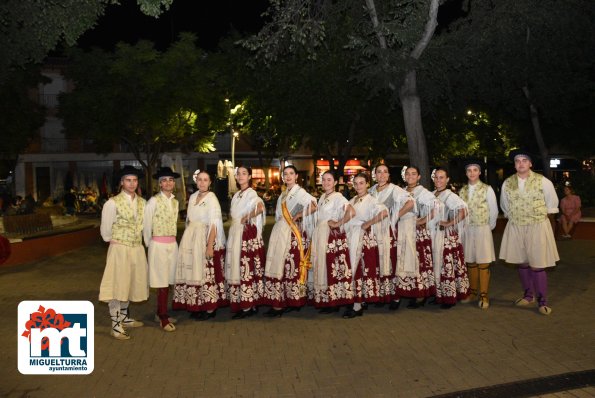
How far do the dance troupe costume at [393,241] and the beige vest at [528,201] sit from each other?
140 cm

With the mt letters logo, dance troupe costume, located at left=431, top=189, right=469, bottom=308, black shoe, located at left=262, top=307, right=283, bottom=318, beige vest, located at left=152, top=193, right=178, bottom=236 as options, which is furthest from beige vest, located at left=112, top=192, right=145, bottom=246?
dance troupe costume, located at left=431, top=189, right=469, bottom=308

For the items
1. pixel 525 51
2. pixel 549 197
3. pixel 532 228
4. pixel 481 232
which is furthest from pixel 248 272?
pixel 525 51

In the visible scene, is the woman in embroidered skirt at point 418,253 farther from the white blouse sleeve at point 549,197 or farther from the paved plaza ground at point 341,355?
the white blouse sleeve at point 549,197

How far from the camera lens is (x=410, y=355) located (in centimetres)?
664

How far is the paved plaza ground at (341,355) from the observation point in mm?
5699

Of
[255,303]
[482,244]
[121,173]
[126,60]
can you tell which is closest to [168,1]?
[121,173]

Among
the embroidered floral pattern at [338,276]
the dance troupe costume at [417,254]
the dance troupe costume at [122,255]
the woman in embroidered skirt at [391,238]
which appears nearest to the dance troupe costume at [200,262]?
the dance troupe costume at [122,255]

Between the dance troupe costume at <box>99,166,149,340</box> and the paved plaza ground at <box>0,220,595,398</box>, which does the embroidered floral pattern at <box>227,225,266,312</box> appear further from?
the dance troupe costume at <box>99,166,149,340</box>

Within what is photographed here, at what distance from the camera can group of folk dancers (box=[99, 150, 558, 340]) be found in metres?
8.02

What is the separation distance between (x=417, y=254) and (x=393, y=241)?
1.22 ft

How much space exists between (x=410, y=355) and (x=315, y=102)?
1588 centimetres

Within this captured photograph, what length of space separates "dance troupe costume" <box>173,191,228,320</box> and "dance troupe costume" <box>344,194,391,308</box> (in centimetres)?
175

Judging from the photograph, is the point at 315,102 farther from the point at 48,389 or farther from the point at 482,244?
the point at 48,389

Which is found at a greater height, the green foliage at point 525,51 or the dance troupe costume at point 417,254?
the green foliage at point 525,51
